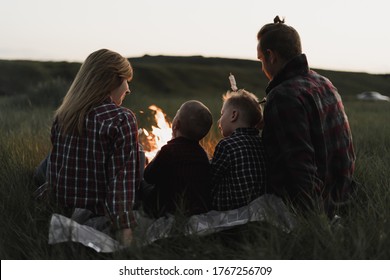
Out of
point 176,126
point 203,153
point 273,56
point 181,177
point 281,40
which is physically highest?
point 281,40

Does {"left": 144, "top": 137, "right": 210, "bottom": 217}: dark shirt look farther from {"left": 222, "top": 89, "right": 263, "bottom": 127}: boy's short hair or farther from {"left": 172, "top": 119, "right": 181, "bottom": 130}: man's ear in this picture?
{"left": 222, "top": 89, "right": 263, "bottom": 127}: boy's short hair

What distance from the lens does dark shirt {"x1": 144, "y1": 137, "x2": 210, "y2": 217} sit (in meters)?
3.39

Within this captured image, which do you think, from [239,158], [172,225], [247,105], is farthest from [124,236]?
[247,105]

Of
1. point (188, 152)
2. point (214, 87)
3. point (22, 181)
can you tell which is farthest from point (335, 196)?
point (214, 87)

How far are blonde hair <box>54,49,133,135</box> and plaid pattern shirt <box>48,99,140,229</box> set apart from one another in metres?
0.06

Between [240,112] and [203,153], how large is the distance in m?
0.40

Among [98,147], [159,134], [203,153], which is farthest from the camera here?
[159,134]

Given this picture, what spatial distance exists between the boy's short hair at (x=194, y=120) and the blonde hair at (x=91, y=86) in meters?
0.49

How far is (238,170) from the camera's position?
11.2ft

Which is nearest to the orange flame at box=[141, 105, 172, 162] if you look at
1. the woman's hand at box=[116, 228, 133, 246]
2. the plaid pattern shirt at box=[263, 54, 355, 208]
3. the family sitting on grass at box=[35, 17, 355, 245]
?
the family sitting on grass at box=[35, 17, 355, 245]

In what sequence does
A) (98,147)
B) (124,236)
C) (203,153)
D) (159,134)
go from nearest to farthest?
(124,236) → (98,147) → (203,153) → (159,134)

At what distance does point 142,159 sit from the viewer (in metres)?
3.63

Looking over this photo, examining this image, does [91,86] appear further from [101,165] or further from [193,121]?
[193,121]

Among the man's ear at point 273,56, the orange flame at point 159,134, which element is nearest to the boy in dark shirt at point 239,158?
the man's ear at point 273,56
